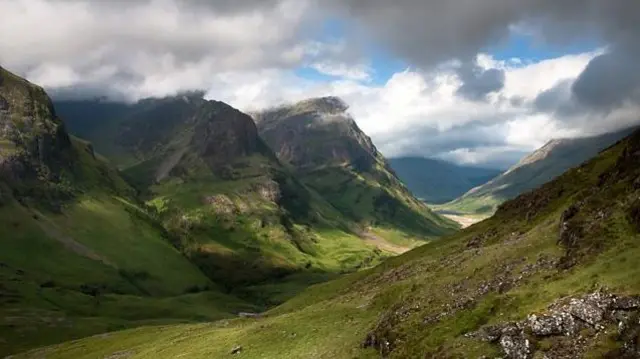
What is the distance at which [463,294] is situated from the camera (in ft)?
173

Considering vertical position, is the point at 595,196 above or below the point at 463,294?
above

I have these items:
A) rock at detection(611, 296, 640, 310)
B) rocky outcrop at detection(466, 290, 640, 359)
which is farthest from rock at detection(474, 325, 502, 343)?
rock at detection(611, 296, 640, 310)

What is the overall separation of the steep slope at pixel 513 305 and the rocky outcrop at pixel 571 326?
0.24 feet

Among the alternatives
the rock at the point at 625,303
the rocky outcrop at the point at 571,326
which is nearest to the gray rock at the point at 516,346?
the rocky outcrop at the point at 571,326

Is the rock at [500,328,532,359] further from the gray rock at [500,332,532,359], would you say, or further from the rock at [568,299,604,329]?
the rock at [568,299,604,329]

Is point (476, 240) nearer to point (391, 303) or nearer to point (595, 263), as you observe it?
point (391, 303)

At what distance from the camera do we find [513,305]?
148 feet

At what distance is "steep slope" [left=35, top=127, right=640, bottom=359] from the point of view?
3941 cm

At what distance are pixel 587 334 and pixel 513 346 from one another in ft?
16.8

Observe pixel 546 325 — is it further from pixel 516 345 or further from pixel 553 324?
pixel 516 345

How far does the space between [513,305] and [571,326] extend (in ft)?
19.8

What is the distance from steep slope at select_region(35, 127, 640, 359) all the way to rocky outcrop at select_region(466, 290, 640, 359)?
7cm

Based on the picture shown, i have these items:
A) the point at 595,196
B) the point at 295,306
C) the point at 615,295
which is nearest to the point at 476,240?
the point at 595,196

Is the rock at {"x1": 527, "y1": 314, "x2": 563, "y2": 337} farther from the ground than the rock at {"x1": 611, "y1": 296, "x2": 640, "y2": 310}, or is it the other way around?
the rock at {"x1": 611, "y1": 296, "x2": 640, "y2": 310}
